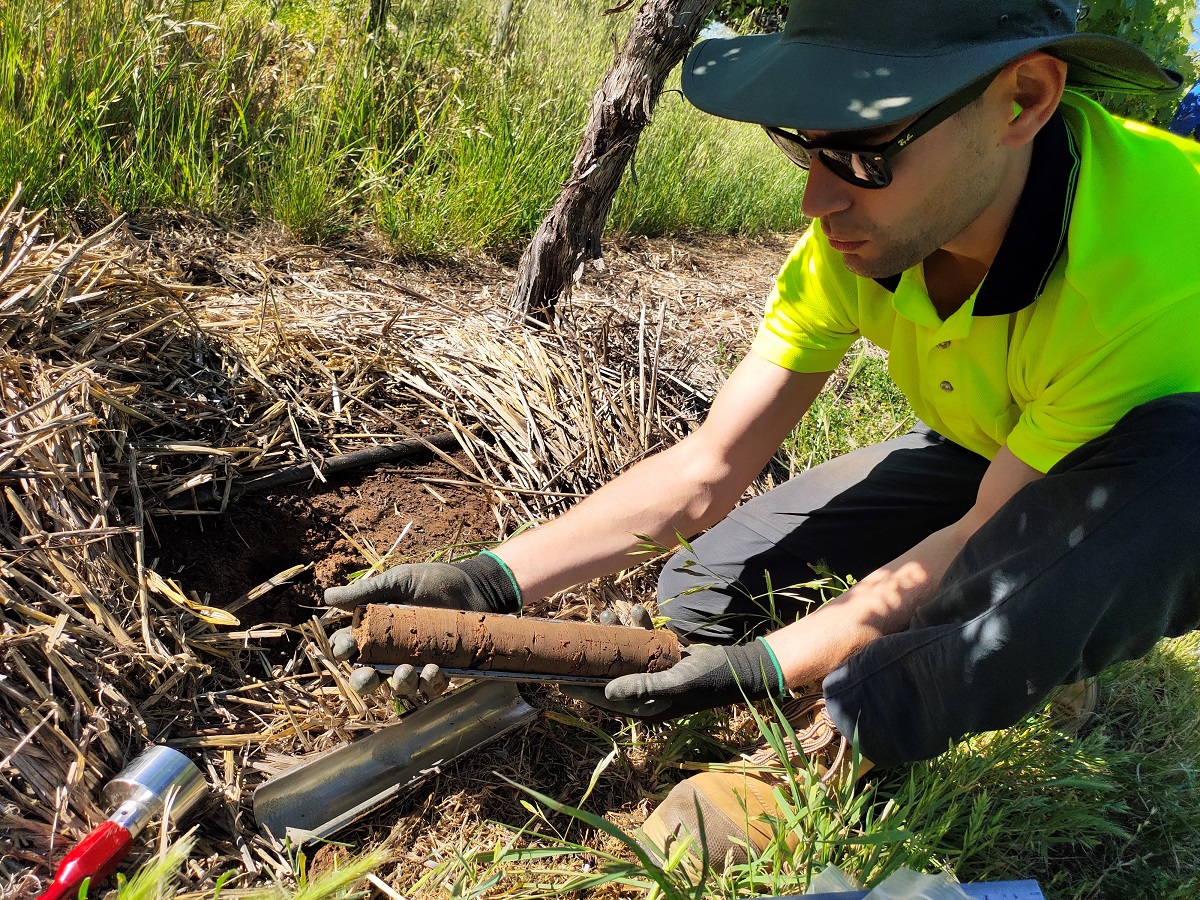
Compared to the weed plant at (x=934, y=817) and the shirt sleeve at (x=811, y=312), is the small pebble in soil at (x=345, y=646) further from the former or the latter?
the shirt sleeve at (x=811, y=312)

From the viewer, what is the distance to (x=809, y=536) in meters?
2.59

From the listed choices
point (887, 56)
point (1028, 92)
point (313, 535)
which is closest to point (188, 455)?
point (313, 535)

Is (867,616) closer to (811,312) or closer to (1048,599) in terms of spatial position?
A: (1048,599)

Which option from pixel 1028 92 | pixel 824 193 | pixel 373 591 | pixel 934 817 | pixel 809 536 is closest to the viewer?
pixel 1028 92

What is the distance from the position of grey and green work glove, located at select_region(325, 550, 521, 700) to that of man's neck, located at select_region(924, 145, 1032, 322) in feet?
4.06

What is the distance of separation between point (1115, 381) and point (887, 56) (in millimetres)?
794

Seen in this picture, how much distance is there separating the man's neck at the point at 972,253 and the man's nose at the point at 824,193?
32 cm

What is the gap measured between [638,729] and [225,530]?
115 centimetres

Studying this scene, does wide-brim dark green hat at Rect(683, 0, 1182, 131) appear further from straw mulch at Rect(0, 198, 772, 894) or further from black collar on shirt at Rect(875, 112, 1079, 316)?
straw mulch at Rect(0, 198, 772, 894)

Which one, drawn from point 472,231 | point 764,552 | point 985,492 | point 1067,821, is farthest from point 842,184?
point 472,231

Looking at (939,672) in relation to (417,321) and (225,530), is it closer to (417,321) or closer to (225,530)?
(225,530)

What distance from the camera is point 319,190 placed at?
3.39 metres

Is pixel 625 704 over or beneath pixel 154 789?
over

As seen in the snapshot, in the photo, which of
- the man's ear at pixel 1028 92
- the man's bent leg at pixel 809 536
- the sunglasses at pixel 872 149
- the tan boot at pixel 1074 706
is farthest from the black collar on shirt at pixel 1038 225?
the tan boot at pixel 1074 706
